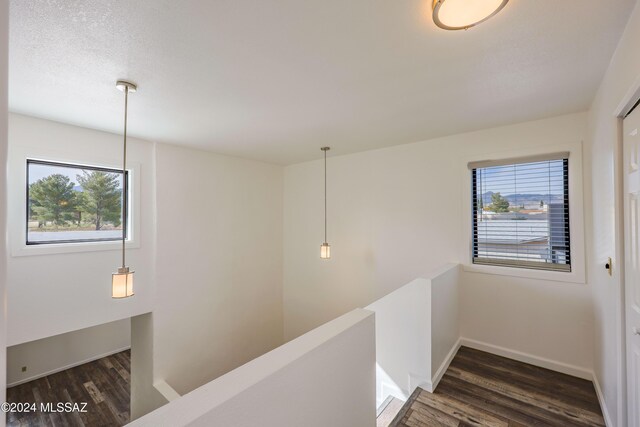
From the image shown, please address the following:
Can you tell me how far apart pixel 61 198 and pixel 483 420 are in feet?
15.7

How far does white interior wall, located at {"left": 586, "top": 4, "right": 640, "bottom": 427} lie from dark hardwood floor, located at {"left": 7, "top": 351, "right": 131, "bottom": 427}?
17.8ft

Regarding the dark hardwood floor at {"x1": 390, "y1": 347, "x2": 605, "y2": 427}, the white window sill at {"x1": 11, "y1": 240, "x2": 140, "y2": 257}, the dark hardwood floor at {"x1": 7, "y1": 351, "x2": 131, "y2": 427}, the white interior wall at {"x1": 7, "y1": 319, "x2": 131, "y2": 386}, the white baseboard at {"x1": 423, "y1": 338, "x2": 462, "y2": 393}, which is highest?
the white window sill at {"x1": 11, "y1": 240, "x2": 140, "y2": 257}

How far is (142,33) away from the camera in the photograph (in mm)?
1489

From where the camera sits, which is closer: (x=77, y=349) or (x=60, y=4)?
(x=60, y=4)

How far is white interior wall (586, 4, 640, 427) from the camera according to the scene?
5.02 feet

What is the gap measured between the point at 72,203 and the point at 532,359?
549cm

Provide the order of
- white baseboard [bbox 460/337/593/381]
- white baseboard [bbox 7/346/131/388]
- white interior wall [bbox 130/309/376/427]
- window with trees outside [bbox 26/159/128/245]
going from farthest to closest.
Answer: white baseboard [bbox 7/346/131/388], window with trees outside [bbox 26/159/128/245], white baseboard [bbox 460/337/593/381], white interior wall [bbox 130/309/376/427]

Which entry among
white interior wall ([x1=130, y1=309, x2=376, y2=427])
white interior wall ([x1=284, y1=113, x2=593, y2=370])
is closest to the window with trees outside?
white interior wall ([x1=130, y1=309, x2=376, y2=427])

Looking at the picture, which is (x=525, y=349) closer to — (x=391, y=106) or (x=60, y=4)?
(x=391, y=106)

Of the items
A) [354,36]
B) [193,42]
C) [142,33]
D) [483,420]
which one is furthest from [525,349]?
[142,33]

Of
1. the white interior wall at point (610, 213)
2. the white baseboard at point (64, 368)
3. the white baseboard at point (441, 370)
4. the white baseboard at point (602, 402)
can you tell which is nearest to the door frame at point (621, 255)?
the white interior wall at point (610, 213)

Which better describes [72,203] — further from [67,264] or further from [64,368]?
[64,368]

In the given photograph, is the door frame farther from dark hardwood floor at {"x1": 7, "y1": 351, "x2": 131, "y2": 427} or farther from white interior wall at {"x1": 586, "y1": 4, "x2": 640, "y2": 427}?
dark hardwood floor at {"x1": 7, "y1": 351, "x2": 131, "y2": 427}

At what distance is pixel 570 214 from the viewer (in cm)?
274
